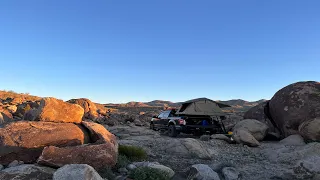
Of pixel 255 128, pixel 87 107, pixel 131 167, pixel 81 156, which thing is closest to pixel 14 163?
pixel 81 156

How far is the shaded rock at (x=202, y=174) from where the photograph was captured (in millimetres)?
7835

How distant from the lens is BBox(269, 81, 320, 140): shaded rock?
16.3m

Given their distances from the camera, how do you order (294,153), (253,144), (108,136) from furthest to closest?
(253,144) → (294,153) → (108,136)

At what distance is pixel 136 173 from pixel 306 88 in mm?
13779

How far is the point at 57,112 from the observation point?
28.6 feet

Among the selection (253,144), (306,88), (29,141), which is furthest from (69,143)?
(306,88)

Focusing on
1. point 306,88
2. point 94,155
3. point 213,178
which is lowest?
point 213,178

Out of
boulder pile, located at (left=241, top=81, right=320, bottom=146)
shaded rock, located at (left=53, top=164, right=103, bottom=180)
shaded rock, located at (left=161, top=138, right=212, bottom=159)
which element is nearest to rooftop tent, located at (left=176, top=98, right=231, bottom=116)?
boulder pile, located at (left=241, top=81, right=320, bottom=146)

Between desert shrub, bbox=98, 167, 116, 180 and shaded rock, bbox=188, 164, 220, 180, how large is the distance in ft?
6.63

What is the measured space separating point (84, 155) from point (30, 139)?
1.52 meters

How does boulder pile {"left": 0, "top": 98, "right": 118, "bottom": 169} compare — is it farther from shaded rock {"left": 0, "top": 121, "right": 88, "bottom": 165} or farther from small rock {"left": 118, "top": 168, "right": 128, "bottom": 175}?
small rock {"left": 118, "top": 168, "right": 128, "bottom": 175}

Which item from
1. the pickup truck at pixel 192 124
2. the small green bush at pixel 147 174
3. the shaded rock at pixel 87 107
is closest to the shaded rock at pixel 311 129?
the pickup truck at pixel 192 124

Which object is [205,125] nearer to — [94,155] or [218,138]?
[218,138]

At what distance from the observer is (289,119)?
55.3 feet
